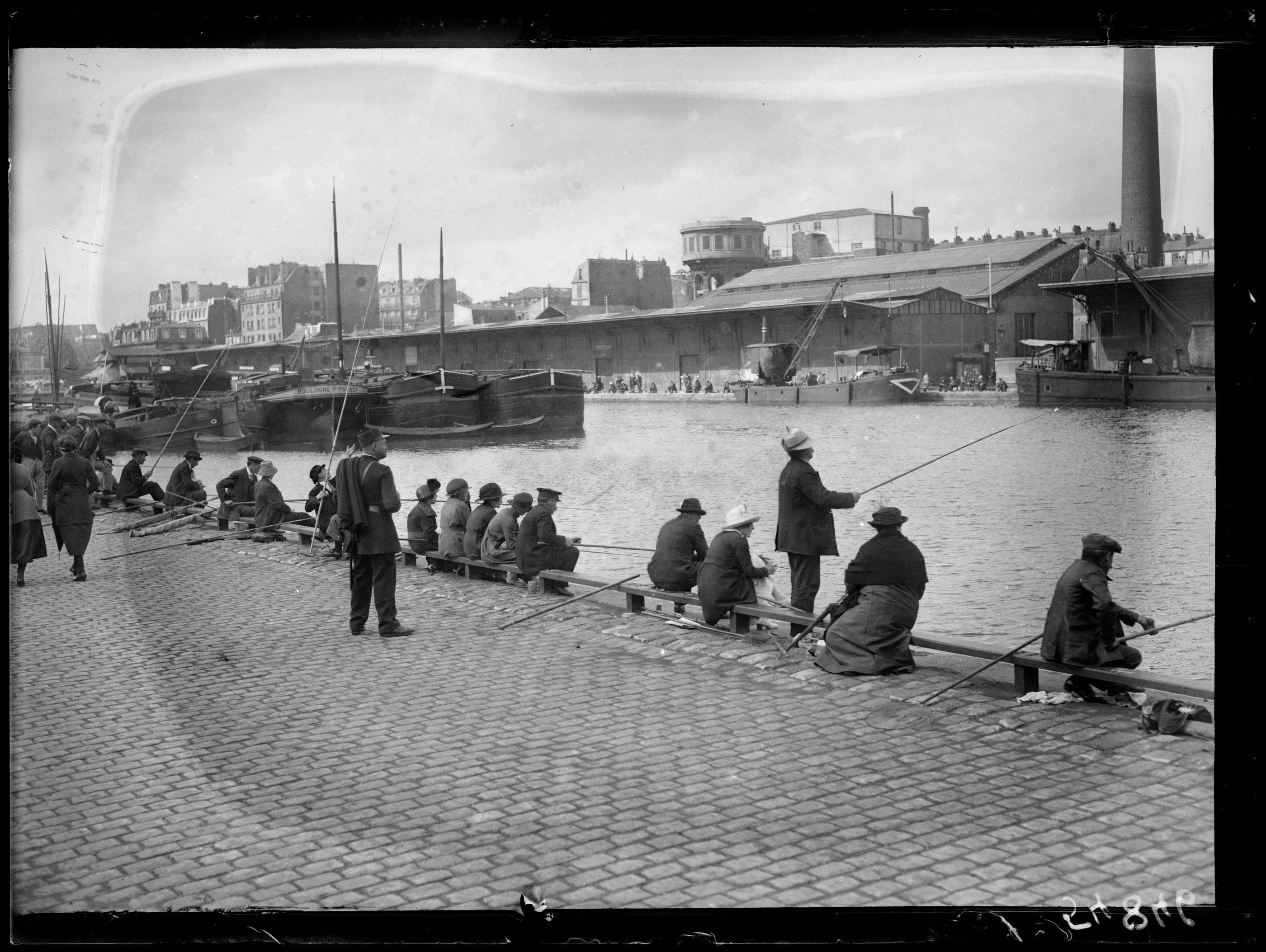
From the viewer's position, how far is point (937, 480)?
7.18m

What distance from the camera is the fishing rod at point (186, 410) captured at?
750cm

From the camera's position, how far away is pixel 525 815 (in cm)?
482

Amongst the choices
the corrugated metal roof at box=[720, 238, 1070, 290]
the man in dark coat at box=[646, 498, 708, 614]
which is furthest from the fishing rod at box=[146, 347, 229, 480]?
the corrugated metal roof at box=[720, 238, 1070, 290]

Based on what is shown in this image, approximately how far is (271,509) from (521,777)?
15.2 feet

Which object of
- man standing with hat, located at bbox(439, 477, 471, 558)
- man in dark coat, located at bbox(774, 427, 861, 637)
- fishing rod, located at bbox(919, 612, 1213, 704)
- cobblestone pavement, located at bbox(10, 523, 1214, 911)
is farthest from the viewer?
man standing with hat, located at bbox(439, 477, 471, 558)

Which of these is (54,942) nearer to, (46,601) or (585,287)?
(46,601)

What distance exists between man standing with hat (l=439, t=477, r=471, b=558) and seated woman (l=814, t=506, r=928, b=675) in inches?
132

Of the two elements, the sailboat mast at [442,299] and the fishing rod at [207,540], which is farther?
the fishing rod at [207,540]

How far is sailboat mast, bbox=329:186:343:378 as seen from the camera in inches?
230

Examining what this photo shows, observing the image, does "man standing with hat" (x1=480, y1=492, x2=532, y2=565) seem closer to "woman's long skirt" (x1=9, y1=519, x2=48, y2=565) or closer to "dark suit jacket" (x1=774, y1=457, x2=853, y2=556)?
"dark suit jacket" (x1=774, y1=457, x2=853, y2=556)

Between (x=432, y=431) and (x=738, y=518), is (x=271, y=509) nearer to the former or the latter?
(x=432, y=431)

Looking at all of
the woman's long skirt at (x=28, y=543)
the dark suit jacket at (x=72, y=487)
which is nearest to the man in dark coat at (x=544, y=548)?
the woman's long skirt at (x=28, y=543)

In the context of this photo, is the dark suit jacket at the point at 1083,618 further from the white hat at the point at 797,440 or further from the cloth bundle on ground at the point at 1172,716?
the white hat at the point at 797,440

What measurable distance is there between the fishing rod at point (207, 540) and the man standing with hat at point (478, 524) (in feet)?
4.69
